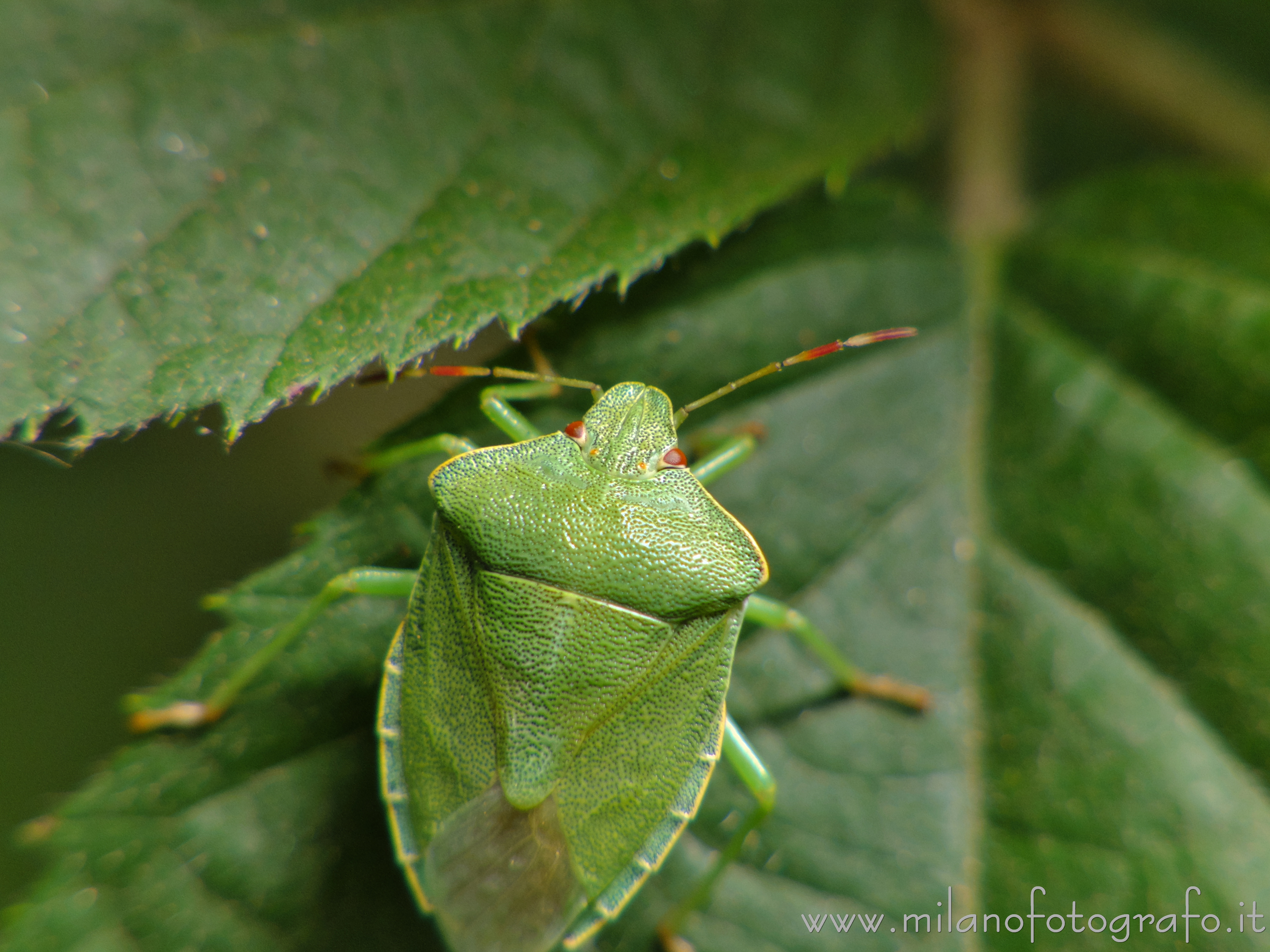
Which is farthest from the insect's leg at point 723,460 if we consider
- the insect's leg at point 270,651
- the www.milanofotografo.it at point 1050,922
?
the www.milanofotografo.it at point 1050,922

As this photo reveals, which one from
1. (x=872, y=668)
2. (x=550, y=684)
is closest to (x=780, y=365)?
(x=872, y=668)

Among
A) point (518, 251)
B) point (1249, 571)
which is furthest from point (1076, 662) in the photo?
point (518, 251)

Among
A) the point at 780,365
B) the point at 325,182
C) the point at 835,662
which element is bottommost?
the point at 835,662

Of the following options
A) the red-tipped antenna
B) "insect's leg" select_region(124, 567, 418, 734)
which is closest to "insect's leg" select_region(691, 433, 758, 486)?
the red-tipped antenna

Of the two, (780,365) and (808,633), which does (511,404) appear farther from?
(808,633)

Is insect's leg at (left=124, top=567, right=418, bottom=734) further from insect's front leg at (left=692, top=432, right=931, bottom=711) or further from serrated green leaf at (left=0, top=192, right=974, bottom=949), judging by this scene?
insect's front leg at (left=692, top=432, right=931, bottom=711)

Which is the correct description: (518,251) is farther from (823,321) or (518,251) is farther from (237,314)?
(823,321)


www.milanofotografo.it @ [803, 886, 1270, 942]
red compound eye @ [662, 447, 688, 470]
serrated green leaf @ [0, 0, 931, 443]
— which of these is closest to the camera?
serrated green leaf @ [0, 0, 931, 443]
